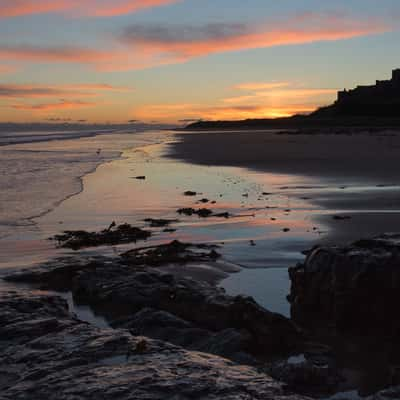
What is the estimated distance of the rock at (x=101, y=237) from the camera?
8.59 m

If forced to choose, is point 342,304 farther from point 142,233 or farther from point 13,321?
point 142,233

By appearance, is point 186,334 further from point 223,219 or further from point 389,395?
point 223,219

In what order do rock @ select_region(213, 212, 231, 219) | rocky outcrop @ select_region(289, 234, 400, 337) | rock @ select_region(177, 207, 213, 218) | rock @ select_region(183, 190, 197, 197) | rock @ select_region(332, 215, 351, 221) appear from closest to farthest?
rocky outcrop @ select_region(289, 234, 400, 337), rock @ select_region(332, 215, 351, 221), rock @ select_region(213, 212, 231, 219), rock @ select_region(177, 207, 213, 218), rock @ select_region(183, 190, 197, 197)

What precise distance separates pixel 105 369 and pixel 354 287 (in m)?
2.45

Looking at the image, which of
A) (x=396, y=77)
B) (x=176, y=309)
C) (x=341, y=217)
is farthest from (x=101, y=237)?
(x=396, y=77)

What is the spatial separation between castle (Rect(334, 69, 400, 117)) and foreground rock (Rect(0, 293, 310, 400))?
87388mm

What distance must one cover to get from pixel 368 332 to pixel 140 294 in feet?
7.41

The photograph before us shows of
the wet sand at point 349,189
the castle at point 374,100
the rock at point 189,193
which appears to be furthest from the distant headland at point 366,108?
the rock at point 189,193

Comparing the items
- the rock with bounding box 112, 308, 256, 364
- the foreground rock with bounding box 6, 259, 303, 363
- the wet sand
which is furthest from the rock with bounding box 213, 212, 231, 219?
the rock with bounding box 112, 308, 256, 364

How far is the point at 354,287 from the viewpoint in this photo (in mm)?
4910

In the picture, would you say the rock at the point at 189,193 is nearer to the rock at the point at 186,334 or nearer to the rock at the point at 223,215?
the rock at the point at 223,215

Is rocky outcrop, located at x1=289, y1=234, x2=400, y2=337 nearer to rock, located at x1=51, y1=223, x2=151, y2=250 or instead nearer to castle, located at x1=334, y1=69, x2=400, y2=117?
rock, located at x1=51, y1=223, x2=151, y2=250

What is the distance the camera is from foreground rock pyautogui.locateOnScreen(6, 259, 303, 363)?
449 centimetres

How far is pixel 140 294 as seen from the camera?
5.59 metres
